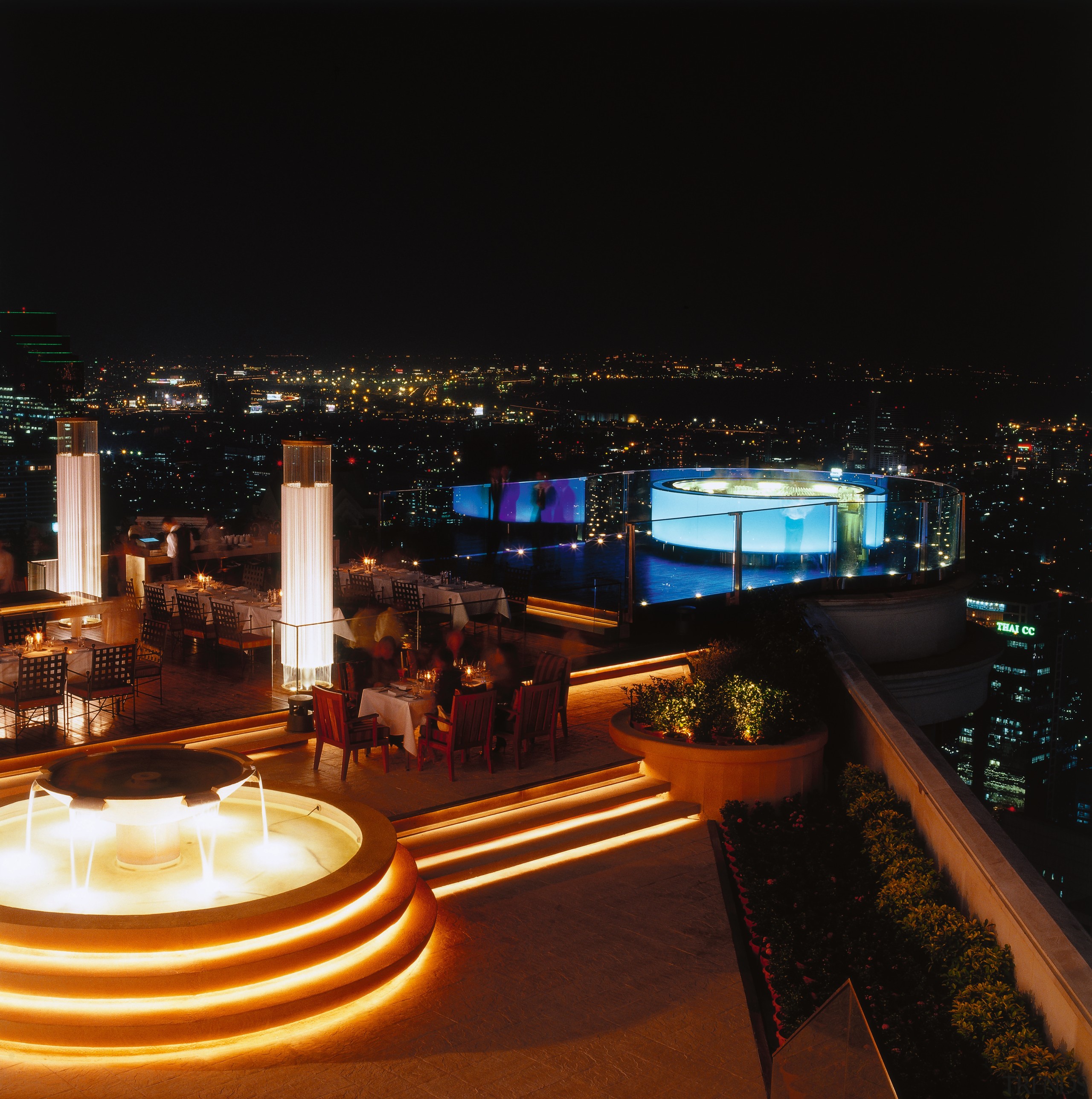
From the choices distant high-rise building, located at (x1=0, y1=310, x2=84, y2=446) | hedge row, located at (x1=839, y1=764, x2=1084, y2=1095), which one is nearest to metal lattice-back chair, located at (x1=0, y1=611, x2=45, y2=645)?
hedge row, located at (x1=839, y1=764, x2=1084, y2=1095)

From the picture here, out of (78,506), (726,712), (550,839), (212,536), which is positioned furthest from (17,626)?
(726,712)

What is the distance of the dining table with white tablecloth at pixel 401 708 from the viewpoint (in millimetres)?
9758

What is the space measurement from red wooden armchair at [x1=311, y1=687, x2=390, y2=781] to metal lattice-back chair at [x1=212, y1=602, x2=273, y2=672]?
120 inches

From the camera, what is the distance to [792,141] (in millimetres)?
32125

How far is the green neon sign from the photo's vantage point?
3397 cm

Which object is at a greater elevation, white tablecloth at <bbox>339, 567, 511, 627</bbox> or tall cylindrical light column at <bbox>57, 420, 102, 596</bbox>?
Result: tall cylindrical light column at <bbox>57, 420, 102, 596</bbox>

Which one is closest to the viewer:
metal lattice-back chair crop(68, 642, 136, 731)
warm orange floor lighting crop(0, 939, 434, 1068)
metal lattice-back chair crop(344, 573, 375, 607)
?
warm orange floor lighting crop(0, 939, 434, 1068)

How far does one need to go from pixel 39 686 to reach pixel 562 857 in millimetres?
5182

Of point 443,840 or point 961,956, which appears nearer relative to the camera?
point 961,956

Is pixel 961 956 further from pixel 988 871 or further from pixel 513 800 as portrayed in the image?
pixel 513 800

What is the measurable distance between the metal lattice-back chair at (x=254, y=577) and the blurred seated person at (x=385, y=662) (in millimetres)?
4093

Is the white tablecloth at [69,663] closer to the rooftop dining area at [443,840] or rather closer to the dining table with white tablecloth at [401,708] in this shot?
the rooftop dining area at [443,840]

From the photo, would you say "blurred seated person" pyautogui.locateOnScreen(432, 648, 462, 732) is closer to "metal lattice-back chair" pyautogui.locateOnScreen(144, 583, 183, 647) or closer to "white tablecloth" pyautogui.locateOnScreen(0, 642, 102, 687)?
"white tablecloth" pyautogui.locateOnScreen(0, 642, 102, 687)

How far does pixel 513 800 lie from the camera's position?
9258mm
